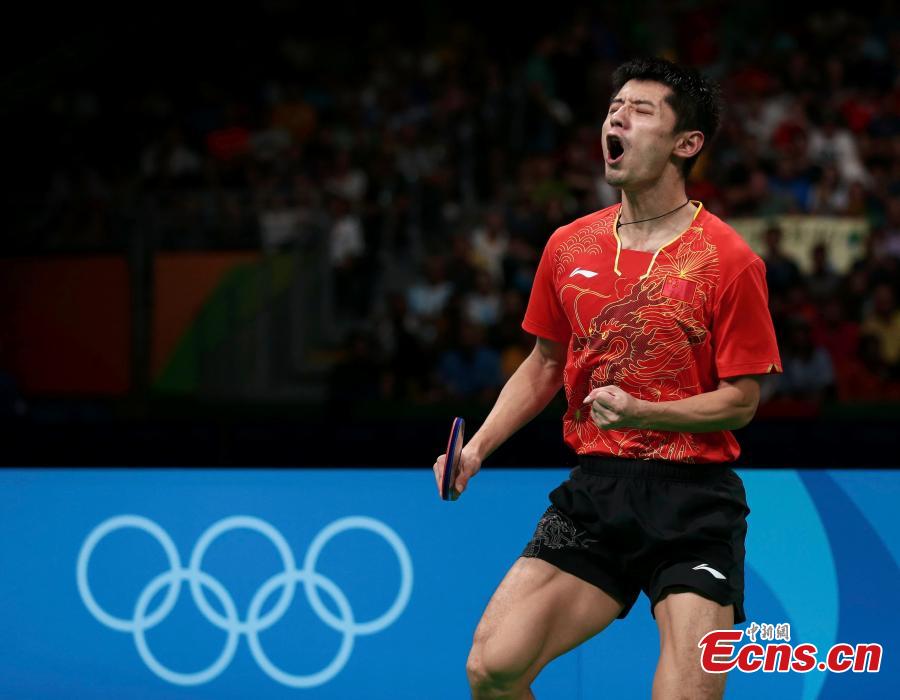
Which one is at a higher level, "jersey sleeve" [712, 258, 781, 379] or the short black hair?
the short black hair

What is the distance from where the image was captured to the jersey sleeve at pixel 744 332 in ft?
9.47

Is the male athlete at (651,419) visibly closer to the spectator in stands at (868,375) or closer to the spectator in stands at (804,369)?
the spectator in stands at (804,369)

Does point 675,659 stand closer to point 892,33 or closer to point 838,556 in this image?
point 838,556

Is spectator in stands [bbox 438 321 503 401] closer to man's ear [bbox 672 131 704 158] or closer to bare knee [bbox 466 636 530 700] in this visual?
man's ear [bbox 672 131 704 158]

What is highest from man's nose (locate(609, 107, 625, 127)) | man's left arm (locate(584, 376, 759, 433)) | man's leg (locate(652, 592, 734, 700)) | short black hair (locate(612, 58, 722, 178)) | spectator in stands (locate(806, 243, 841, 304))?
short black hair (locate(612, 58, 722, 178))

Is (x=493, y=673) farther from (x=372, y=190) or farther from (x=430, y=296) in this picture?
(x=372, y=190)

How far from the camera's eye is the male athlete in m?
2.87

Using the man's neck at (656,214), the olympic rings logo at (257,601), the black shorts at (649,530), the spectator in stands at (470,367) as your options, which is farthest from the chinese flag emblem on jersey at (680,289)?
the spectator in stands at (470,367)

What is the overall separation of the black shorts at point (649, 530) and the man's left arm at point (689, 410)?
16 centimetres

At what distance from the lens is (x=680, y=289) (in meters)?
2.94

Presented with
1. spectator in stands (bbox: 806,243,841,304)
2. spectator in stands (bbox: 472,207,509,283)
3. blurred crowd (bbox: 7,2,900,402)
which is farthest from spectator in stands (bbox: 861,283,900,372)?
spectator in stands (bbox: 472,207,509,283)

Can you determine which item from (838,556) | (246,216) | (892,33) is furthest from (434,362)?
(892,33)

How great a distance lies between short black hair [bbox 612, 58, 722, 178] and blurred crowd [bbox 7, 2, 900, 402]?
184 inches

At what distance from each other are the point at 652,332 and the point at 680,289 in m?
0.12
